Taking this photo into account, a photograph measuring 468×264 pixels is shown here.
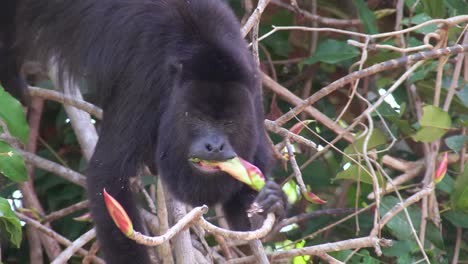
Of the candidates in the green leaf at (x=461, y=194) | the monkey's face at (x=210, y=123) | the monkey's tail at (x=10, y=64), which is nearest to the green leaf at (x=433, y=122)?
the green leaf at (x=461, y=194)

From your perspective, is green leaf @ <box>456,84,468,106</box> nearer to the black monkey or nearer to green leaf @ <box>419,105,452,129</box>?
green leaf @ <box>419,105,452,129</box>

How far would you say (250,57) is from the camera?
395 centimetres

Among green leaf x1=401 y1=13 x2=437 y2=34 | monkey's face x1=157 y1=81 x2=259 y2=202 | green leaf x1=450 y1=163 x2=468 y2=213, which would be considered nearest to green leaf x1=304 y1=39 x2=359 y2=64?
green leaf x1=401 y1=13 x2=437 y2=34

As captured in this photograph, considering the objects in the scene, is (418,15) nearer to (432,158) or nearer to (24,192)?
(432,158)

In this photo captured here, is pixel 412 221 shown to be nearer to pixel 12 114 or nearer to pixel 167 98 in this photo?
pixel 167 98

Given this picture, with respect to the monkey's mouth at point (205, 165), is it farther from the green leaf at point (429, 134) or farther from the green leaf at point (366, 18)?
the green leaf at point (366, 18)

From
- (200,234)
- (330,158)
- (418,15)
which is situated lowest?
(330,158)

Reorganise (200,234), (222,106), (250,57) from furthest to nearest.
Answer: (200,234) → (250,57) → (222,106)

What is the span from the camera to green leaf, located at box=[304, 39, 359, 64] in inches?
182

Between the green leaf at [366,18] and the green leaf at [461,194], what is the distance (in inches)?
33.1

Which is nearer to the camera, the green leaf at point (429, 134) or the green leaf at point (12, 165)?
the green leaf at point (12, 165)

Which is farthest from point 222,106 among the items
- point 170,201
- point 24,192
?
point 24,192

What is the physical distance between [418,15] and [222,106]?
1.35 m

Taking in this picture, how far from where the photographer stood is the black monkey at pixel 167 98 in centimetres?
367
